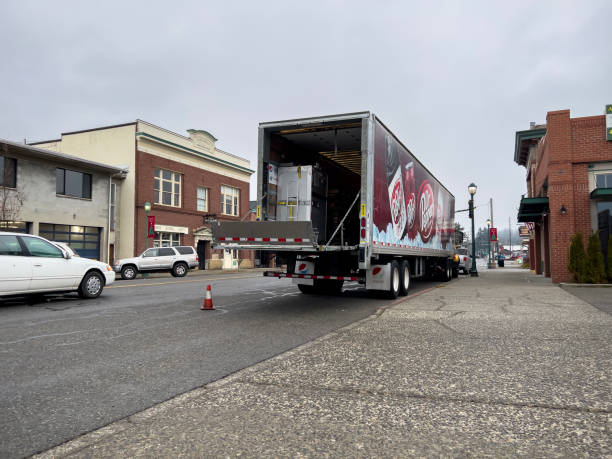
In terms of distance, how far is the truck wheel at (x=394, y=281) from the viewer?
1165 centimetres

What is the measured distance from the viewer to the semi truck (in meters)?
9.55

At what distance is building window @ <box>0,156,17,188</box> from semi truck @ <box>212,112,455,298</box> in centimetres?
1899

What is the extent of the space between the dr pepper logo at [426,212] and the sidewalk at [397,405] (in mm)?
8906

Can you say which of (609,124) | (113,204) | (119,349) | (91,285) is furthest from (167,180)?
(119,349)

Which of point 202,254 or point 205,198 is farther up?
point 205,198

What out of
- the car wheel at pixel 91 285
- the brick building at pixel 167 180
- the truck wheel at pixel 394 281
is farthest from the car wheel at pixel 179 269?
the truck wheel at pixel 394 281

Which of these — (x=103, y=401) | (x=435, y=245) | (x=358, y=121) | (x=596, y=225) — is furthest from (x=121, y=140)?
(x=103, y=401)

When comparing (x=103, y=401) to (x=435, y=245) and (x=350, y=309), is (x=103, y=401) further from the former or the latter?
(x=435, y=245)

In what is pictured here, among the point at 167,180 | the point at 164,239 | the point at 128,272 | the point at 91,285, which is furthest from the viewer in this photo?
the point at 167,180

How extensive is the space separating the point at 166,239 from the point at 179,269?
858cm

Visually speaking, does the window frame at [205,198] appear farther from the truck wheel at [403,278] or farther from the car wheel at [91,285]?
the truck wheel at [403,278]

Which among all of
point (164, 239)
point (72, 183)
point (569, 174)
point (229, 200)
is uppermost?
point (229, 200)

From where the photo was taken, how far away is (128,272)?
2353cm

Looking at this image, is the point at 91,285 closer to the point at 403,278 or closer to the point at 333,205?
the point at 333,205
